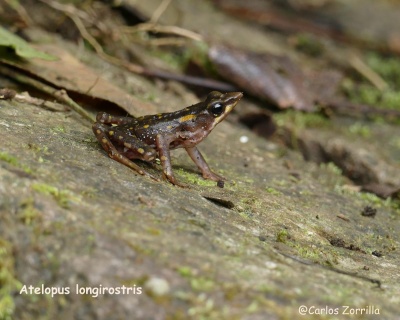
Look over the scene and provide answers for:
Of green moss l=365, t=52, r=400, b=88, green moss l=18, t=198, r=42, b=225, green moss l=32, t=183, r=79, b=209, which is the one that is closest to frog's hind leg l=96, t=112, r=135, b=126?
green moss l=32, t=183, r=79, b=209

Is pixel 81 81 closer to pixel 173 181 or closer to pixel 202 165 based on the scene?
pixel 202 165

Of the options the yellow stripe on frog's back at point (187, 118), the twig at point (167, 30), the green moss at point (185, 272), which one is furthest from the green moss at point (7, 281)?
the twig at point (167, 30)

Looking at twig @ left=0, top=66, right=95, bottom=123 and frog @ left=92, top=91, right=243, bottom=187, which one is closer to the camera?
frog @ left=92, top=91, right=243, bottom=187

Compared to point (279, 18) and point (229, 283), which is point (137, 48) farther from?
point (229, 283)

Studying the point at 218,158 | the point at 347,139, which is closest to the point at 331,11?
the point at 347,139

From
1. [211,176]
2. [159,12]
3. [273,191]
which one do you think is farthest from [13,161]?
[159,12]

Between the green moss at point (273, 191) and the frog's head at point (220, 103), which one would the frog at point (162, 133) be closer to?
the frog's head at point (220, 103)

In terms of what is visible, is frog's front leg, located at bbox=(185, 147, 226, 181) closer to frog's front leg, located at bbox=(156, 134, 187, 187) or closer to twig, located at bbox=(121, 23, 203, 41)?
frog's front leg, located at bbox=(156, 134, 187, 187)

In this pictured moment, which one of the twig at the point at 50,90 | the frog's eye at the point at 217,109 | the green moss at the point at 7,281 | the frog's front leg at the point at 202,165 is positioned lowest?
the green moss at the point at 7,281
